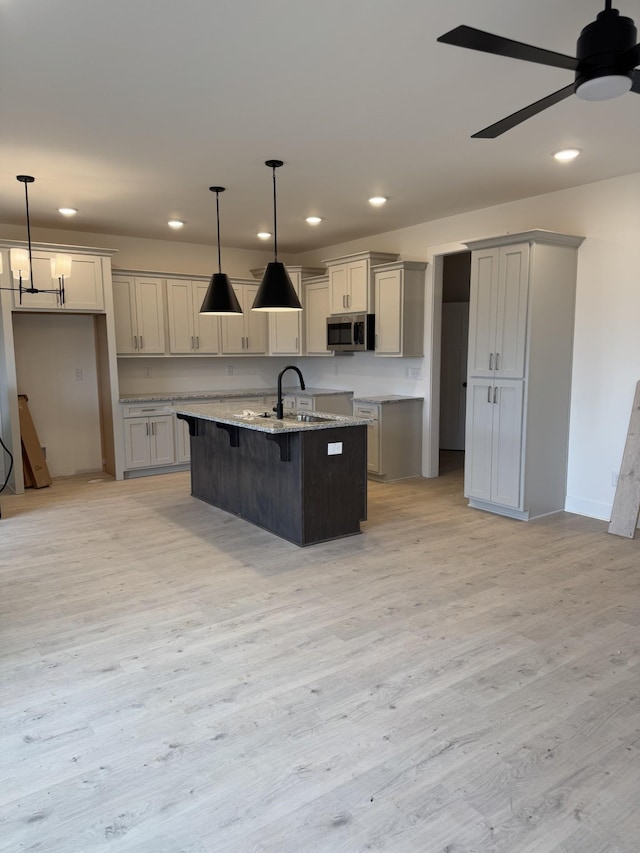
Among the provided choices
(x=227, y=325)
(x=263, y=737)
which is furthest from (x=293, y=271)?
(x=263, y=737)

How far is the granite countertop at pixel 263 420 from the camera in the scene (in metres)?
3.99

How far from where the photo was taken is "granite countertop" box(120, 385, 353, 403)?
21.5ft

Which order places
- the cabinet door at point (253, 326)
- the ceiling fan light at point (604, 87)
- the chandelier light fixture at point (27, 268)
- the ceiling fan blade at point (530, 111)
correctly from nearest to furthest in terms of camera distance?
the ceiling fan light at point (604, 87) < the ceiling fan blade at point (530, 111) < the chandelier light fixture at point (27, 268) < the cabinet door at point (253, 326)

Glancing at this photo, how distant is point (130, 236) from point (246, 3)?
509 cm

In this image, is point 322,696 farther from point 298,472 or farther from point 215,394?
point 215,394

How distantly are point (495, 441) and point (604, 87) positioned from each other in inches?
129

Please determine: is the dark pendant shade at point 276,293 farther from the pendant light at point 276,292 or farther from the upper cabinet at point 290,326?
the upper cabinet at point 290,326

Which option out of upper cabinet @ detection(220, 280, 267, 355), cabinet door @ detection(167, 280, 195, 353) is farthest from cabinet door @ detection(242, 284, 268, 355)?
cabinet door @ detection(167, 280, 195, 353)

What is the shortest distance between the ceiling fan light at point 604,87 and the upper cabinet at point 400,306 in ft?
13.4

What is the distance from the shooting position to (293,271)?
7379mm

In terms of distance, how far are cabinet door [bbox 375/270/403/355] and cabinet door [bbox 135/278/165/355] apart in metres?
2.55

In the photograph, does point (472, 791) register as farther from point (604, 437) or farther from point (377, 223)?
point (377, 223)

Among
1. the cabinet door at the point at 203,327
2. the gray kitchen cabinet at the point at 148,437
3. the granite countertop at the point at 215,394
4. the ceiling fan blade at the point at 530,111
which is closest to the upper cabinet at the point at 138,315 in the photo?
the cabinet door at the point at 203,327

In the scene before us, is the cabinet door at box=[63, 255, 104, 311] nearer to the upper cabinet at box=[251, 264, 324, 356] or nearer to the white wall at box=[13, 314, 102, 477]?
the white wall at box=[13, 314, 102, 477]
